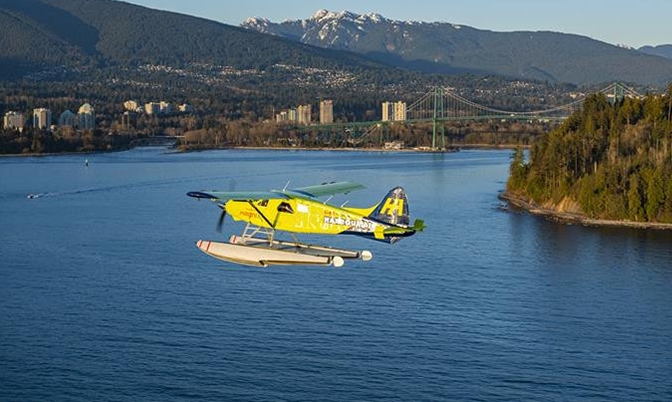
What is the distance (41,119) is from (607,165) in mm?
38740

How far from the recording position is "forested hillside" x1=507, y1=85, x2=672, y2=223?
21.9m

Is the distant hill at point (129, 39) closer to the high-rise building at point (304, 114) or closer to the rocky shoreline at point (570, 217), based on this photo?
the high-rise building at point (304, 114)

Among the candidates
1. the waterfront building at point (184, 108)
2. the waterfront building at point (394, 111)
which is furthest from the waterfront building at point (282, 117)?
the waterfront building at point (394, 111)

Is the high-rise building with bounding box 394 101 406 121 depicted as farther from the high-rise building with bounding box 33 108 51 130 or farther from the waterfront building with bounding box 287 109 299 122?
the high-rise building with bounding box 33 108 51 130

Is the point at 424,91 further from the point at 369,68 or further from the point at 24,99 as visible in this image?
the point at 24,99

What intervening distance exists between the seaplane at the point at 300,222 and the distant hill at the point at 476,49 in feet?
374

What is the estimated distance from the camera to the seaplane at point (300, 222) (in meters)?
11.4

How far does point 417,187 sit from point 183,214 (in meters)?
8.72

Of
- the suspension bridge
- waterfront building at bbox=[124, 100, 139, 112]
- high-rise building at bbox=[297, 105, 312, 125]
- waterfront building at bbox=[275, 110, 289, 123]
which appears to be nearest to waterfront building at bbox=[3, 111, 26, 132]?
waterfront building at bbox=[124, 100, 139, 112]

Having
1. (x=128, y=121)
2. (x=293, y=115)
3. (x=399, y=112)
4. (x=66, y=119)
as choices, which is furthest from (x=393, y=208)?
(x=293, y=115)

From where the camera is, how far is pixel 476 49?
159125mm

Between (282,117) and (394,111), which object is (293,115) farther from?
(394,111)

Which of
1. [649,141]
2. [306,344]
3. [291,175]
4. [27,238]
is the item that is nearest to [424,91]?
[291,175]

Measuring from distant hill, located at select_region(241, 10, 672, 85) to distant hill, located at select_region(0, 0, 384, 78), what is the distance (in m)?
30.3
